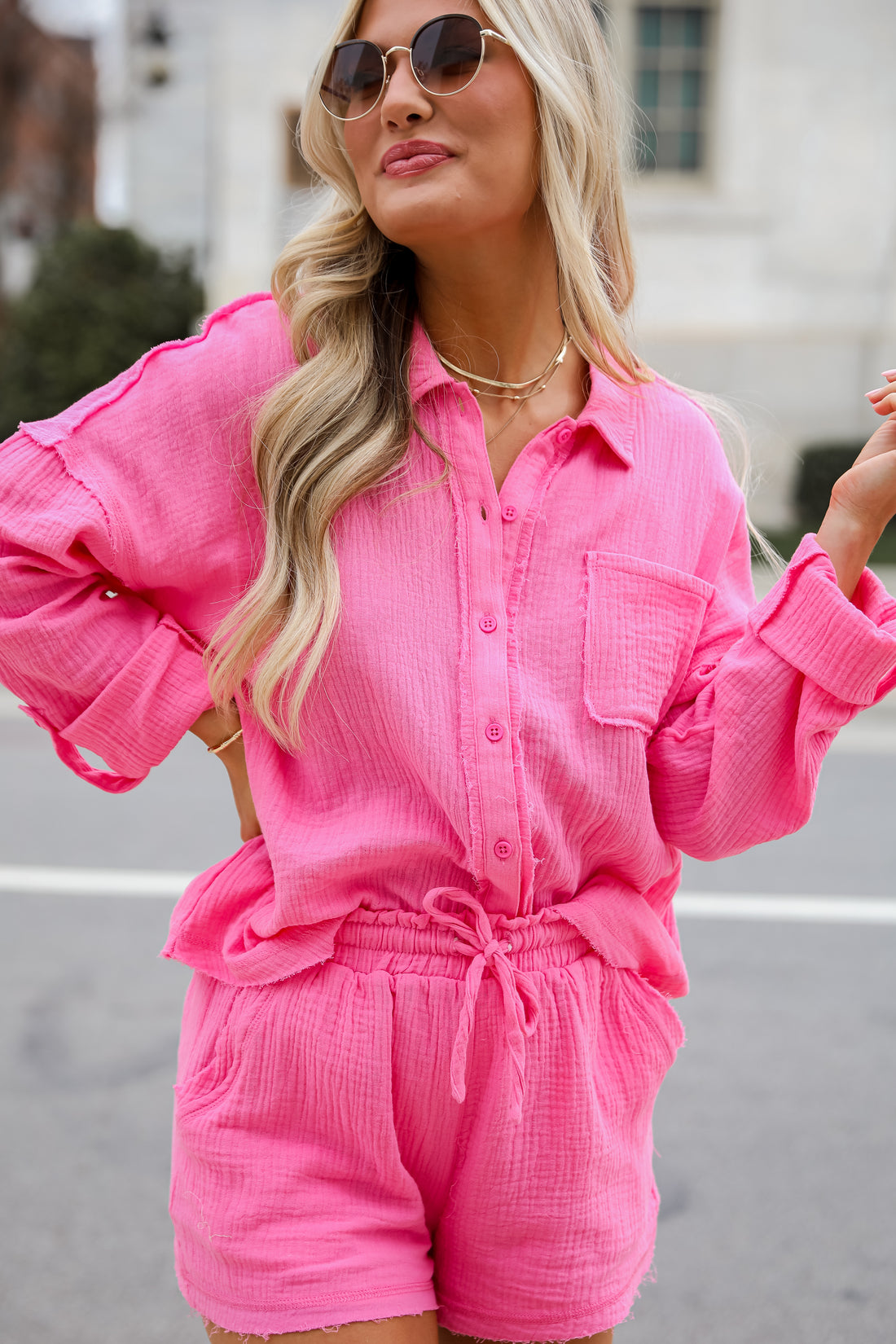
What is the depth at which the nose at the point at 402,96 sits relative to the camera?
5.81 ft

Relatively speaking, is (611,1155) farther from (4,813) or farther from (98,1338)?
(4,813)

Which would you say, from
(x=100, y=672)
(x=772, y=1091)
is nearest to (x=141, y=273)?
(x=772, y=1091)

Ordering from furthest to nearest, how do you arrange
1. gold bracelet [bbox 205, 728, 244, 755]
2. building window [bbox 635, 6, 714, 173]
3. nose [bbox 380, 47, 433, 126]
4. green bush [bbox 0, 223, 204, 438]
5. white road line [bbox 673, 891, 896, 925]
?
building window [bbox 635, 6, 714, 173]
green bush [bbox 0, 223, 204, 438]
white road line [bbox 673, 891, 896, 925]
gold bracelet [bbox 205, 728, 244, 755]
nose [bbox 380, 47, 433, 126]

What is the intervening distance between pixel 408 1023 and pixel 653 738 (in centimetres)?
49

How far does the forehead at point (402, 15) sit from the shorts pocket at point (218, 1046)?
1.18 m

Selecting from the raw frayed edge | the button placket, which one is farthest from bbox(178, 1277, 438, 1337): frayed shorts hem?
the button placket

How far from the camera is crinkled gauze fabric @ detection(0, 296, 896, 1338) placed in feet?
5.66

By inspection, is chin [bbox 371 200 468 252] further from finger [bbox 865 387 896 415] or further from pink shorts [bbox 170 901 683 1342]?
pink shorts [bbox 170 901 683 1342]

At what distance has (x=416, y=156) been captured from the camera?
1.79 metres

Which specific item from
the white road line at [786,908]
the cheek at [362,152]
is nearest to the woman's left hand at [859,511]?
the cheek at [362,152]

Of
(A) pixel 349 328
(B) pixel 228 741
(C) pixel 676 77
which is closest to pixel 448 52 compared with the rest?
(A) pixel 349 328

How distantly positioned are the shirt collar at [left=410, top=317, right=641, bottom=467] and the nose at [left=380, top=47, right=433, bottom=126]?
275 mm

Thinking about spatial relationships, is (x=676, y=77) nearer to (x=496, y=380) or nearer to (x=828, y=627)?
(x=496, y=380)

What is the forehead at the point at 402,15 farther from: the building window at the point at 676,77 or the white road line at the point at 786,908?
the building window at the point at 676,77
